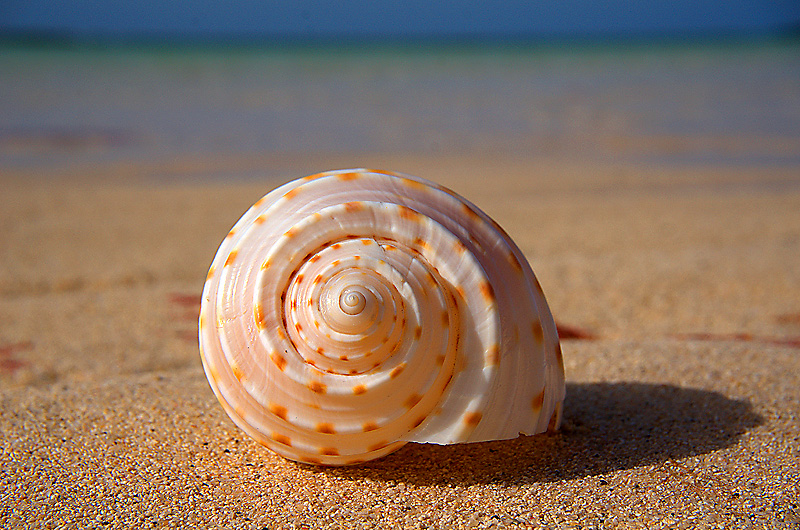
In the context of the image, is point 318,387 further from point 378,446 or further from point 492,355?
point 492,355

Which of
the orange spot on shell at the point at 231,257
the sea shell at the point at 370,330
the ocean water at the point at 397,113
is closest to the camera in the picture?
the sea shell at the point at 370,330

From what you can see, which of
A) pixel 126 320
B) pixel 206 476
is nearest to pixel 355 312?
pixel 206 476

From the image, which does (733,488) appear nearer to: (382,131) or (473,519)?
(473,519)

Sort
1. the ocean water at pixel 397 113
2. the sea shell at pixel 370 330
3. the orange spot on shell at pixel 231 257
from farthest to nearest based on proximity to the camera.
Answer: the ocean water at pixel 397 113
the orange spot on shell at pixel 231 257
the sea shell at pixel 370 330

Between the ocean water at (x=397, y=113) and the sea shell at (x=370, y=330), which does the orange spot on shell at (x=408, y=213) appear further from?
the ocean water at (x=397, y=113)

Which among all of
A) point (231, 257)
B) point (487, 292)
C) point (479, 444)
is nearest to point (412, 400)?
point (487, 292)

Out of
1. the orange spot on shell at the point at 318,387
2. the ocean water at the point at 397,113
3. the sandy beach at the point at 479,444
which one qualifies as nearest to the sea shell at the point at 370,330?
the orange spot on shell at the point at 318,387
